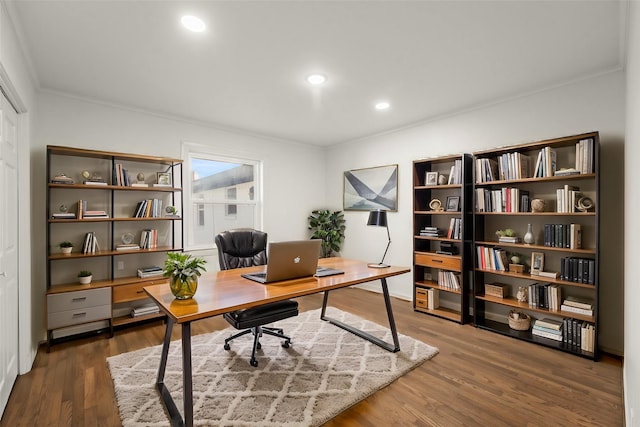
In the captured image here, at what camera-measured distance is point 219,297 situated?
6.05 feet

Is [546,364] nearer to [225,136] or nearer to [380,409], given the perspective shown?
[380,409]

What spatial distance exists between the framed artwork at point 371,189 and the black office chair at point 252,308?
2.21 m

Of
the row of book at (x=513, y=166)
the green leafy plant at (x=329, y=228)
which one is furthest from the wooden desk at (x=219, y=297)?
the green leafy plant at (x=329, y=228)

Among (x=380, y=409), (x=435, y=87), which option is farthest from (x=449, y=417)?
(x=435, y=87)

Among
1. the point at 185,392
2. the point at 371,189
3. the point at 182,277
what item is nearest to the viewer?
the point at 185,392

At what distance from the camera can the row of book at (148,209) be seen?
3492mm

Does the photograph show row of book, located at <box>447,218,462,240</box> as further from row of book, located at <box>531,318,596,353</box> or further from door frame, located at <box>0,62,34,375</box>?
door frame, located at <box>0,62,34,375</box>

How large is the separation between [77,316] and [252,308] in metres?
1.84

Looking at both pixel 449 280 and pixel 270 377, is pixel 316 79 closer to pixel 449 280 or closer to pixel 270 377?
pixel 270 377

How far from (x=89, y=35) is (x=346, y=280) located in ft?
8.16

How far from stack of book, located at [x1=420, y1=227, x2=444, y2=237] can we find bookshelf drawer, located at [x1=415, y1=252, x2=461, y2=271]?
0.24 m

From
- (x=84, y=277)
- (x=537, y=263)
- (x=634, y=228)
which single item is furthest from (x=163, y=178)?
(x=537, y=263)

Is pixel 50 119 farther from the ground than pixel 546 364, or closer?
farther from the ground

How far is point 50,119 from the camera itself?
10.1 ft
